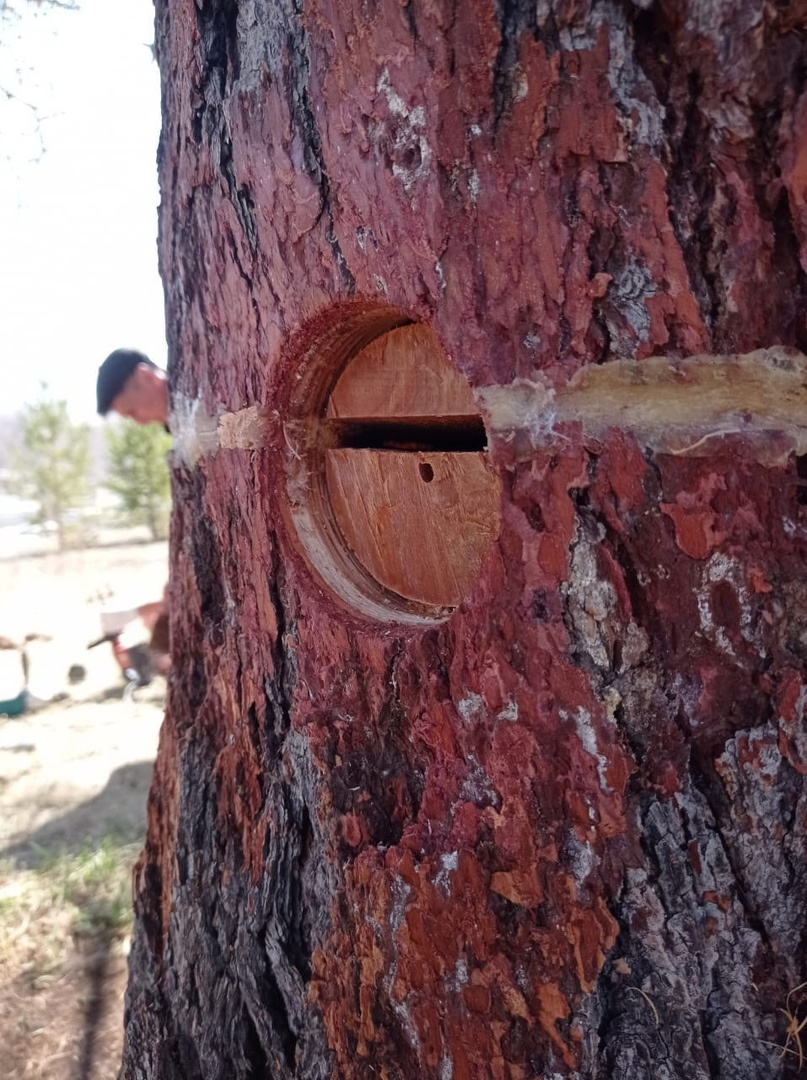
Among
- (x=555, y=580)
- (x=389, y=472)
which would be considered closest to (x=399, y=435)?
(x=389, y=472)

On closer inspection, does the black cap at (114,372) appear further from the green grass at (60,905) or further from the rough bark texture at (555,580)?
the rough bark texture at (555,580)

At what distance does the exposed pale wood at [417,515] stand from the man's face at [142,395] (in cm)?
343

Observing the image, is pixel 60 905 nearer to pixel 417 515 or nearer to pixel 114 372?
pixel 114 372

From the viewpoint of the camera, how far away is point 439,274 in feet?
3.80

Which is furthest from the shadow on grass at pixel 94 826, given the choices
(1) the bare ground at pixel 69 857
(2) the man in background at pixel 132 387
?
(2) the man in background at pixel 132 387

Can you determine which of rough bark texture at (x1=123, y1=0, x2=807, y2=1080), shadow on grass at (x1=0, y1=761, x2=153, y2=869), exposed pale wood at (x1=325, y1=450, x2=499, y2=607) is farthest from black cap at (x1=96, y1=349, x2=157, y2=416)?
exposed pale wood at (x1=325, y1=450, x2=499, y2=607)

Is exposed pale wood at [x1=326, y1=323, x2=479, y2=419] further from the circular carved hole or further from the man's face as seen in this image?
the man's face

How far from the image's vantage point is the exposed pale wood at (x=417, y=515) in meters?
1.34

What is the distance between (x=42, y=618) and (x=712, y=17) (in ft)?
40.0

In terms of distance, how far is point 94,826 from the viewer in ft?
15.5

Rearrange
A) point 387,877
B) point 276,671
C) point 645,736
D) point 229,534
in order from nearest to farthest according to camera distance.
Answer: point 645,736 → point 387,877 → point 276,671 → point 229,534

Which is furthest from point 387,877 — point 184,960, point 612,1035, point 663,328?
point 663,328

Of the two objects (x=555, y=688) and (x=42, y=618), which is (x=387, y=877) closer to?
(x=555, y=688)

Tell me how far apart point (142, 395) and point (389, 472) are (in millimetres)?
3653
